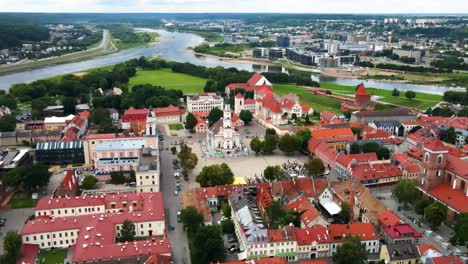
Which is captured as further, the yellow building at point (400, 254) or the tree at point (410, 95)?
the tree at point (410, 95)

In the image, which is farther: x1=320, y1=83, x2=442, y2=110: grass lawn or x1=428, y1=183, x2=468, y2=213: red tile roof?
x1=320, y1=83, x2=442, y2=110: grass lawn

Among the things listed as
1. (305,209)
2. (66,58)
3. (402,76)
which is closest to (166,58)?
(66,58)

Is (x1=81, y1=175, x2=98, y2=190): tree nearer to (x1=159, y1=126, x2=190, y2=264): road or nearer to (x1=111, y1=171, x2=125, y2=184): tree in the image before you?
(x1=111, y1=171, x2=125, y2=184): tree

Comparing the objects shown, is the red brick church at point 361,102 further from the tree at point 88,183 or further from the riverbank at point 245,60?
the riverbank at point 245,60

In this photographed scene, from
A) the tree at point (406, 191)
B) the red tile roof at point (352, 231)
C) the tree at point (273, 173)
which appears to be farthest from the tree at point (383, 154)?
the red tile roof at point (352, 231)

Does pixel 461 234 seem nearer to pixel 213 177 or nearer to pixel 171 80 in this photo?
pixel 213 177

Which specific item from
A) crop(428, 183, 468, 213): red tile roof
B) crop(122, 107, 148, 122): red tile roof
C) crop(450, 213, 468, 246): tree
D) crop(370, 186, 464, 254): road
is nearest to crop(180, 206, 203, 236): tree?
crop(370, 186, 464, 254): road

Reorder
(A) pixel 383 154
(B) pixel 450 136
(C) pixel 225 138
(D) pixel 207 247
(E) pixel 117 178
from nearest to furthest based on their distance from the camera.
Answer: (D) pixel 207 247, (E) pixel 117 178, (A) pixel 383 154, (C) pixel 225 138, (B) pixel 450 136
